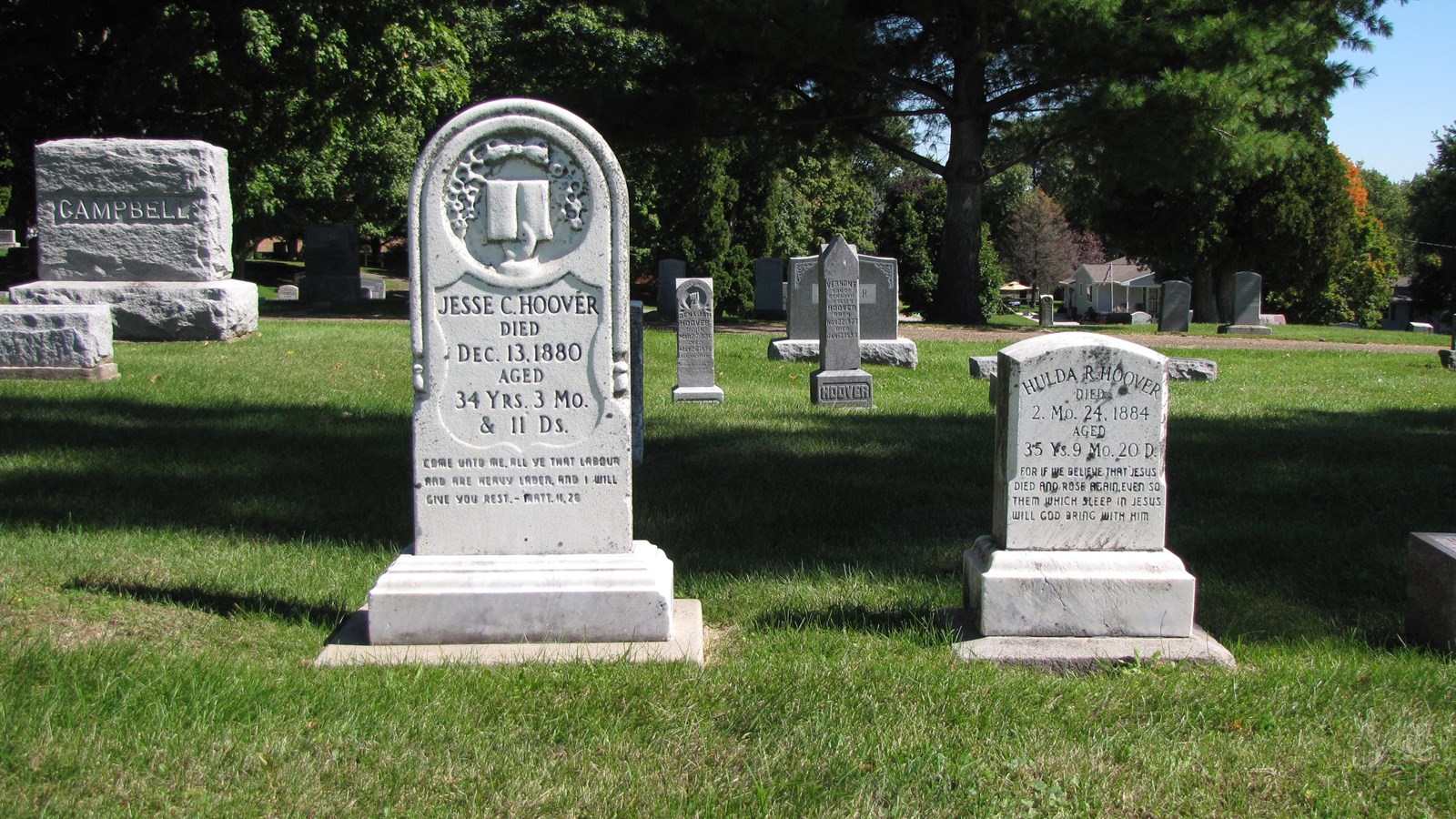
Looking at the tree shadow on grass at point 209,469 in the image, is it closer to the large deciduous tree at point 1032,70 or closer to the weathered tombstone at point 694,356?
the weathered tombstone at point 694,356

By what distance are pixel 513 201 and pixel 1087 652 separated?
273 cm

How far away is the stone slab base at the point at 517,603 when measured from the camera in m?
4.37

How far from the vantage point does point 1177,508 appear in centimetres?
696

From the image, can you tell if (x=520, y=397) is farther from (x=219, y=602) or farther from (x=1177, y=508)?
(x=1177, y=508)

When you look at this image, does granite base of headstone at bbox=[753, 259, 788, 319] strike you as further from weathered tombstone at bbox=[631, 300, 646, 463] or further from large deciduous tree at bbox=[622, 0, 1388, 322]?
weathered tombstone at bbox=[631, 300, 646, 463]

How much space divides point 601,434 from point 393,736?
4.75 ft


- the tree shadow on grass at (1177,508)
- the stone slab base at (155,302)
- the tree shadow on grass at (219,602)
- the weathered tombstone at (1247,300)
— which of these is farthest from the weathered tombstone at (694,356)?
the weathered tombstone at (1247,300)

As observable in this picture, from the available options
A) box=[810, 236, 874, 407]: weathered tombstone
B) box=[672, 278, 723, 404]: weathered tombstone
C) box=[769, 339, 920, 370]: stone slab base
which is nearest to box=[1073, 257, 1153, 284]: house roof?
box=[769, 339, 920, 370]: stone slab base

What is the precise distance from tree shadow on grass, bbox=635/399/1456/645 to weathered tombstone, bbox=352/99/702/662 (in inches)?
36.3

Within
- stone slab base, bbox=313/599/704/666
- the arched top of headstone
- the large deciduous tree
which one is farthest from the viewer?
the large deciduous tree

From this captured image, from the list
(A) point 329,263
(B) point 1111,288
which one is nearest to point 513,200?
(A) point 329,263

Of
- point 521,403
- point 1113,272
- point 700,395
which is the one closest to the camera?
point 521,403

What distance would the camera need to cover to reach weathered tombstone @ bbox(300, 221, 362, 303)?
24.8 metres

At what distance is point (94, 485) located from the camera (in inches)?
259
